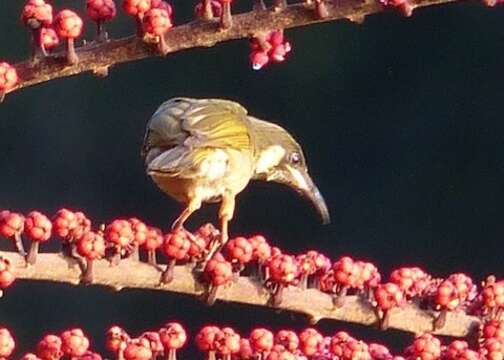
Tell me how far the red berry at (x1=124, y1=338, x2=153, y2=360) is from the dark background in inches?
202

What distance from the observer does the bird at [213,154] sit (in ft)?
10.3

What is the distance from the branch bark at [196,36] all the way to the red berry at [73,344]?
0.34 metres

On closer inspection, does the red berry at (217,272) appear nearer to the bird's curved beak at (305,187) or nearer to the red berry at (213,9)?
the red berry at (213,9)

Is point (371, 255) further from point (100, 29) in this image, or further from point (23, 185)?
point (100, 29)

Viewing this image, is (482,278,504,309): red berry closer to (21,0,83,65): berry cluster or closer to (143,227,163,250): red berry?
(143,227,163,250): red berry

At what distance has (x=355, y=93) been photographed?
294 inches

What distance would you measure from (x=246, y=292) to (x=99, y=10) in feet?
1.28

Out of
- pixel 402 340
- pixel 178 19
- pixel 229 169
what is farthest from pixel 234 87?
pixel 229 169

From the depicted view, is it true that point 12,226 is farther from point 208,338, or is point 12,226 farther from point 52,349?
point 208,338

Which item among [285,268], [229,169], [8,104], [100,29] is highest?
[8,104]

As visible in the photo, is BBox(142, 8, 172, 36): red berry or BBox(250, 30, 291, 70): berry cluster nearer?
BBox(142, 8, 172, 36): red berry

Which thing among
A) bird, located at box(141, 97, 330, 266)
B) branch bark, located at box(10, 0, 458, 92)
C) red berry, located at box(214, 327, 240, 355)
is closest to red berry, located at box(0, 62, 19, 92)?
branch bark, located at box(10, 0, 458, 92)

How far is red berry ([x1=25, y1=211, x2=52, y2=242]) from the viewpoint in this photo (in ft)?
6.20

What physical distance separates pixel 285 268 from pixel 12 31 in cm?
512
